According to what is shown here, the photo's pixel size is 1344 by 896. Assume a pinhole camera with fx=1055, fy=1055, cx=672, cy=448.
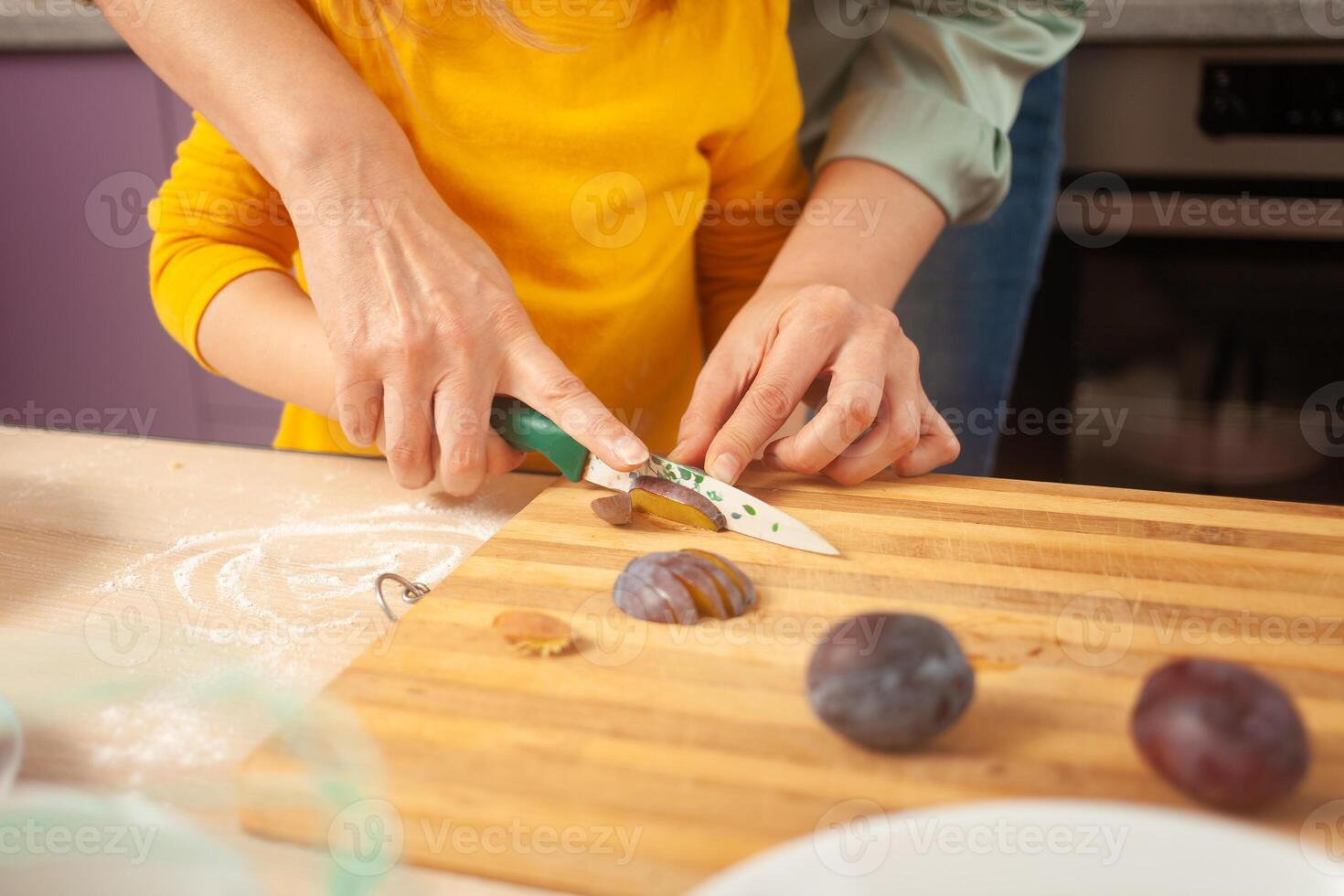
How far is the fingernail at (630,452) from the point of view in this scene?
0.78m

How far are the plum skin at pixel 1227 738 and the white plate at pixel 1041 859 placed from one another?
49 millimetres

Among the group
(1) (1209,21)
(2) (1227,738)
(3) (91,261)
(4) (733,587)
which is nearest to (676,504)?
(4) (733,587)

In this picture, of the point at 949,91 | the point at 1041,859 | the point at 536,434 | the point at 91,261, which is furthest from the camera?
the point at 91,261

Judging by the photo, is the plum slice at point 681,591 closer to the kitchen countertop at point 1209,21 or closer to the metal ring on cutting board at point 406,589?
the metal ring on cutting board at point 406,589

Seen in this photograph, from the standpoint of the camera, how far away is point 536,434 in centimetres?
83

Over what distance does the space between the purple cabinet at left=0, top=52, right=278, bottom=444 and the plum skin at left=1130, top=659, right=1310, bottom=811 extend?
83.4 inches

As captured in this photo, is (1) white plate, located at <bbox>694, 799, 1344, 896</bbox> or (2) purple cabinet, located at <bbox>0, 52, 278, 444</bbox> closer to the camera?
(1) white plate, located at <bbox>694, 799, 1344, 896</bbox>

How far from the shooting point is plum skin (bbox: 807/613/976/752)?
51cm

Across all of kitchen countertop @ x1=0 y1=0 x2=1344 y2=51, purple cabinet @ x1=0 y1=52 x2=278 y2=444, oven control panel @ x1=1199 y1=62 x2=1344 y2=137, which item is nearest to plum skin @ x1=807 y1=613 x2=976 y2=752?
kitchen countertop @ x1=0 y1=0 x2=1344 y2=51

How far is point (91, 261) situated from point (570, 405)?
6.47 ft

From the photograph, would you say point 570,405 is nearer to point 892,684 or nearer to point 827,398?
point 827,398

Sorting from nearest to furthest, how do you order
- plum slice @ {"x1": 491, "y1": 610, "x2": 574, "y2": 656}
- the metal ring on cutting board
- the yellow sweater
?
plum slice @ {"x1": 491, "y1": 610, "x2": 574, "y2": 656}
the metal ring on cutting board
the yellow sweater

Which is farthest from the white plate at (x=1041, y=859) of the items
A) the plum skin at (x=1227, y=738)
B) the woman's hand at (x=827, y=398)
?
the woman's hand at (x=827, y=398)

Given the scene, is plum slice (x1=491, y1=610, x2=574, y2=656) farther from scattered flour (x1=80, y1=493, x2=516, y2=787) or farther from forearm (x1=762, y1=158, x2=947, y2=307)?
forearm (x1=762, y1=158, x2=947, y2=307)
